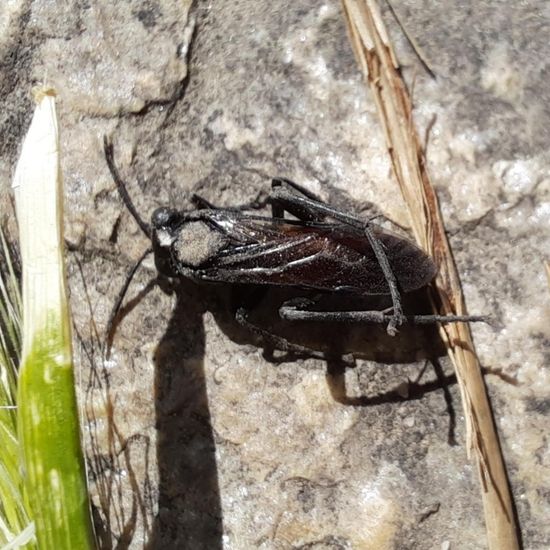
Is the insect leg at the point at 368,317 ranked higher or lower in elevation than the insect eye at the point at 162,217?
lower

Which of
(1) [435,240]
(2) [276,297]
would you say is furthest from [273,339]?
(1) [435,240]

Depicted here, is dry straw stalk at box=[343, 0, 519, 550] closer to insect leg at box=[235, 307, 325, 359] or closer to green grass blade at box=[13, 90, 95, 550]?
insect leg at box=[235, 307, 325, 359]

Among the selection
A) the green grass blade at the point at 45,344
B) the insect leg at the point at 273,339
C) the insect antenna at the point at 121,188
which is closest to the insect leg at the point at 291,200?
the insect leg at the point at 273,339

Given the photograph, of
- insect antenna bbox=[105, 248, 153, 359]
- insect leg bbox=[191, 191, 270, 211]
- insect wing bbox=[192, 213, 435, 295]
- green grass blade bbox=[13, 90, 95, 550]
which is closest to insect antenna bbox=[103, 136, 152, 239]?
insect antenna bbox=[105, 248, 153, 359]

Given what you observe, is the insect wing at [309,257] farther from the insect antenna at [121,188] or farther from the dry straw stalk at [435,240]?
the insect antenna at [121,188]

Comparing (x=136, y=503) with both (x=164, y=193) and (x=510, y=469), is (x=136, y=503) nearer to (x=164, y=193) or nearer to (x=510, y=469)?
(x=164, y=193)
